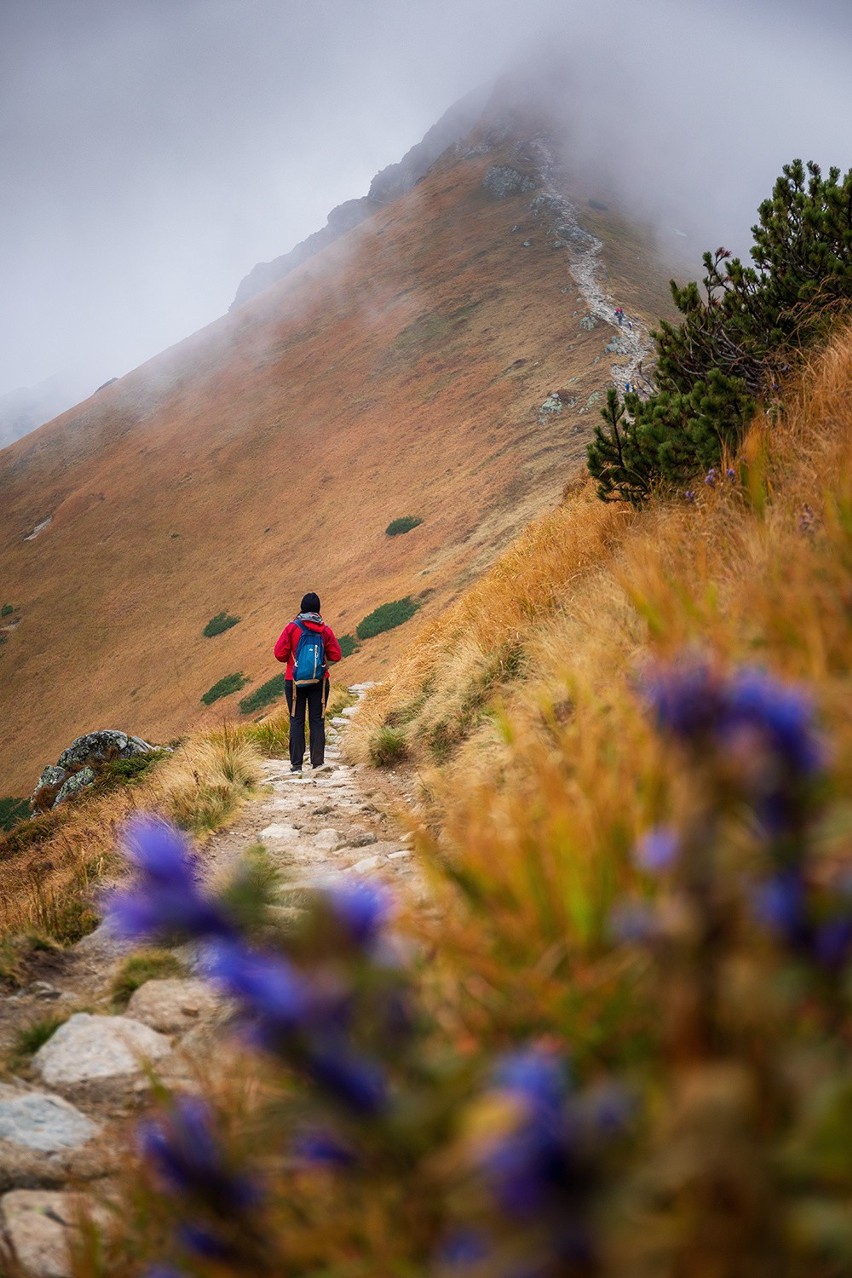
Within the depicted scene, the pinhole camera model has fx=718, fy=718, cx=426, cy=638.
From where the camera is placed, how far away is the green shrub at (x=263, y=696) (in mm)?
24672

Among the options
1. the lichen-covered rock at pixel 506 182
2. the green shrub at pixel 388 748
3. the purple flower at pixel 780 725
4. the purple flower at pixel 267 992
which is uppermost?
the lichen-covered rock at pixel 506 182

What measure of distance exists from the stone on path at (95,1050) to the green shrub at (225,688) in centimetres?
2523

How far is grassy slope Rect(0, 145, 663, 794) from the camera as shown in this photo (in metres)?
30.8

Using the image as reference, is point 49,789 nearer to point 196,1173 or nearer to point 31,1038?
point 31,1038

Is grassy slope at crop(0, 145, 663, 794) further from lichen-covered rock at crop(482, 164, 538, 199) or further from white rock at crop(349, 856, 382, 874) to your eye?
white rock at crop(349, 856, 382, 874)

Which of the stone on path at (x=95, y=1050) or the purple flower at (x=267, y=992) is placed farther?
the stone on path at (x=95, y=1050)

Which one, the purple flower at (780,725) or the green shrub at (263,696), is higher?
the purple flower at (780,725)

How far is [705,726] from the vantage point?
0.80 metres

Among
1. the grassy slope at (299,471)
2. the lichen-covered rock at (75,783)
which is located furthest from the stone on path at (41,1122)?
the grassy slope at (299,471)

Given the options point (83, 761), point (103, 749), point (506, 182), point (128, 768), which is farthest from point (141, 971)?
point (506, 182)

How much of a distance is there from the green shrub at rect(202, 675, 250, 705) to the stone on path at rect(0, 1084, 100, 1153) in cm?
2573

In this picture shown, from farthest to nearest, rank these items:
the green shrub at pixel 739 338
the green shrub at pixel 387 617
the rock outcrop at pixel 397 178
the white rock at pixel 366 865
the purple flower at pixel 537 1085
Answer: the rock outcrop at pixel 397 178 → the green shrub at pixel 387 617 → the green shrub at pixel 739 338 → the white rock at pixel 366 865 → the purple flower at pixel 537 1085

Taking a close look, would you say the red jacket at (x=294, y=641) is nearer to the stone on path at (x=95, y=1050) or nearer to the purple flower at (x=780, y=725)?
the stone on path at (x=95, y=1050)

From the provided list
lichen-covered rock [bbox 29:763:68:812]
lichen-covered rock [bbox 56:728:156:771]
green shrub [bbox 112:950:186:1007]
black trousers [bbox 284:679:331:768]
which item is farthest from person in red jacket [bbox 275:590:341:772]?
lichen-covered rock [bbox 29:763:68:812]
